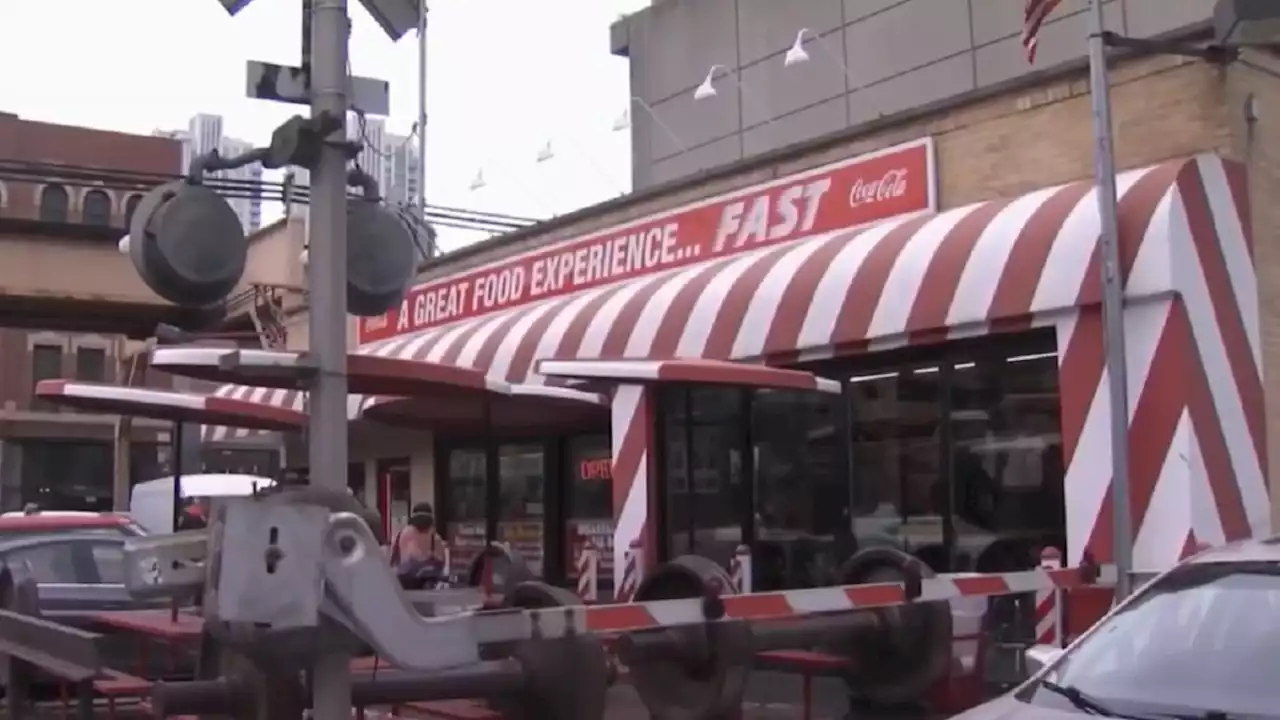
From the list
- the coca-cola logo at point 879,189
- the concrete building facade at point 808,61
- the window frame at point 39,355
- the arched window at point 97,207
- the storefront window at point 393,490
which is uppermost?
the arched window at point 97,207

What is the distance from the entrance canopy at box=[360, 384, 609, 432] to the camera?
9047mm

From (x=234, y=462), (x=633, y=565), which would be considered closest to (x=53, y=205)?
(x=234, y=462)

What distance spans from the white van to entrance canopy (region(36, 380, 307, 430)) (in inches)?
355

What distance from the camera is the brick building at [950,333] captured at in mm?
9570

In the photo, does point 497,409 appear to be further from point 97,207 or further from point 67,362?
point 97,207

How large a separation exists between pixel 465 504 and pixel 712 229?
5.57 meters

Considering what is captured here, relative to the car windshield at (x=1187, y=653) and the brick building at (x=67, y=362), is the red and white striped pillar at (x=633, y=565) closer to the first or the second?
the car windshield at (x=1187, y=653)

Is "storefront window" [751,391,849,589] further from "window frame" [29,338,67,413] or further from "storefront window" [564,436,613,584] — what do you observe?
"window frame" [29,338,67,413]

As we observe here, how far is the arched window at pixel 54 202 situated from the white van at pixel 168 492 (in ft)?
120

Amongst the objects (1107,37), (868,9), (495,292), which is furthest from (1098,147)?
(868,9)

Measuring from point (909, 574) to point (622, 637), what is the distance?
1.57 m

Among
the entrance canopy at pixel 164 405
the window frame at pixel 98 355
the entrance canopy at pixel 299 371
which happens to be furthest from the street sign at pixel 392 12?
the window frame at pixel 98 355

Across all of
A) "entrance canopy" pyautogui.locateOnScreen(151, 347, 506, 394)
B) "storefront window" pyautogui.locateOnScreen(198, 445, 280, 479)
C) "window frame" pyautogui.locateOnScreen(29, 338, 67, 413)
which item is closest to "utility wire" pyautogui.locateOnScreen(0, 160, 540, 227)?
"entrance canopy" pyautogui.locateOnScreen(151, 347, 506, 394)

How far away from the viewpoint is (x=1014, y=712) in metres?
4.65
